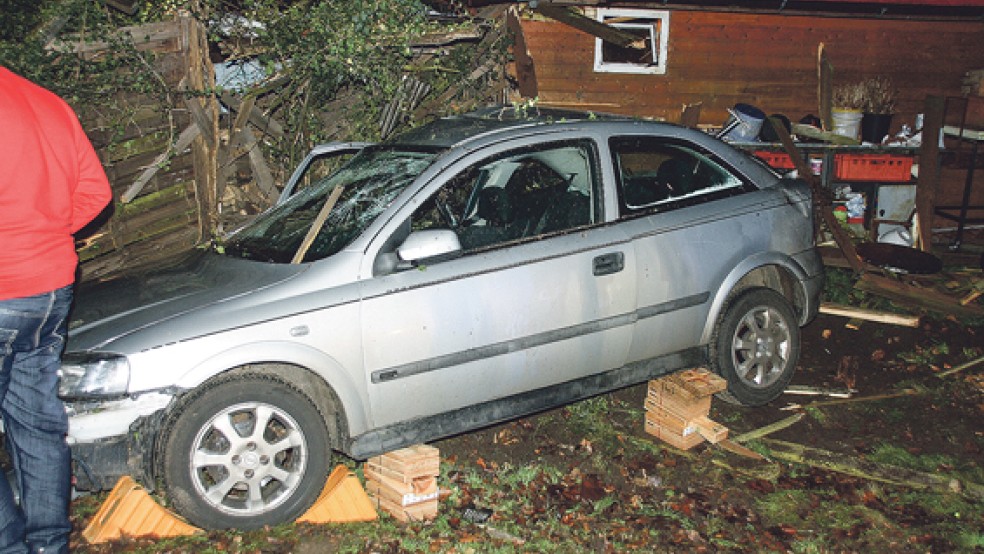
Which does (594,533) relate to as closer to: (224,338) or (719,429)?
(719,429)

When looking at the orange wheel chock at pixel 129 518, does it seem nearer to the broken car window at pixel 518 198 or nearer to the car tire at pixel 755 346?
the broken car window at pixel 518 198

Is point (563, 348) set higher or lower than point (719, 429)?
higher

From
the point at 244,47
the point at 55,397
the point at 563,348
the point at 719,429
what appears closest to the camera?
the point at 55,397

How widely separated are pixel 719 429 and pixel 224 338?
293 cm

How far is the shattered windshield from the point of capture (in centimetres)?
417

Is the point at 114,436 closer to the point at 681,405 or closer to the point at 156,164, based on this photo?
the point at 681,405

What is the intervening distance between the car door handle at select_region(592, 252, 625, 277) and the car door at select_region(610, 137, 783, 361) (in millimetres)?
129

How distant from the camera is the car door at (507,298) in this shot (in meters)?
3.99

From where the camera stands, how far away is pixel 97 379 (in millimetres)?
3539

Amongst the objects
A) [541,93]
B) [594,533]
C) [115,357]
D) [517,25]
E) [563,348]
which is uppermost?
[517,25]

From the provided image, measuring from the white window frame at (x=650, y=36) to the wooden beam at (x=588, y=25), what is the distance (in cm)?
61

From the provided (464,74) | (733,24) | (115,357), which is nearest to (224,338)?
(115,357)

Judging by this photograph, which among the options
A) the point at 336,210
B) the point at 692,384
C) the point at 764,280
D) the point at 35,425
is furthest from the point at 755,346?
the point at 35,425

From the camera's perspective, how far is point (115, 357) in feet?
11.6
